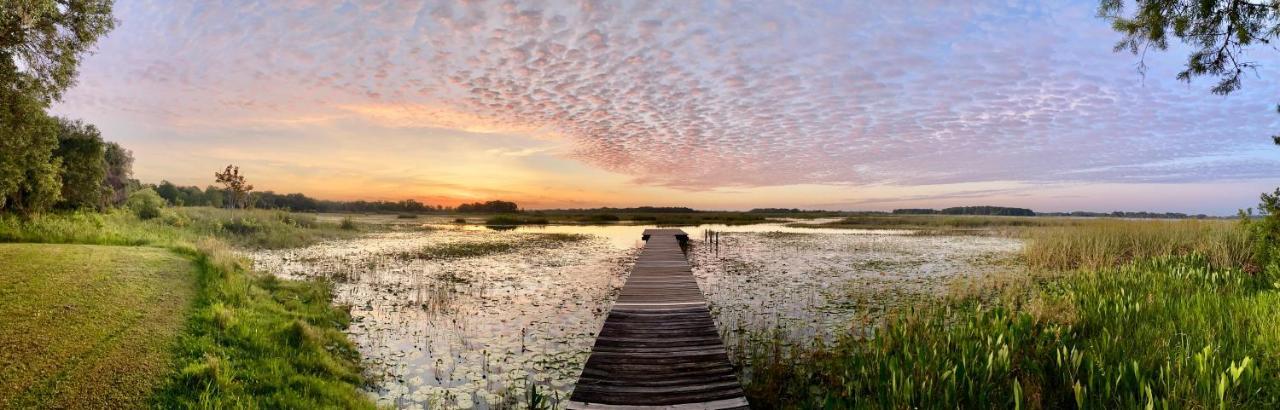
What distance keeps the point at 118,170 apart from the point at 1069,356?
133ft

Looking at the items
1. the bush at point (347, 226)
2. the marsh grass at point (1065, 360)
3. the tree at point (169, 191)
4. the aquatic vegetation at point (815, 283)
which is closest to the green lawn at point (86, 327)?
the marsh grass at point (1065, 360)

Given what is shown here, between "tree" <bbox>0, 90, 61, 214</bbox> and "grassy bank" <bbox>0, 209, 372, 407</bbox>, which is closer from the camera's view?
"grassy bank" <bbox>0, 209, 372, 407</bbox>

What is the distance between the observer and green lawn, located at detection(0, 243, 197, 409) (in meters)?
5.16

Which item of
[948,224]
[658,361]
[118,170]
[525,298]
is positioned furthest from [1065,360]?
[948,224]

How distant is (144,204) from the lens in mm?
30219

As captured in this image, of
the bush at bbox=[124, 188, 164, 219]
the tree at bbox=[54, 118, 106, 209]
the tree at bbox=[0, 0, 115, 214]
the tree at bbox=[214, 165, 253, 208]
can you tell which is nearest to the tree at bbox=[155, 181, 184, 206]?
the tree at bbox=[214, 165, 253, 208]

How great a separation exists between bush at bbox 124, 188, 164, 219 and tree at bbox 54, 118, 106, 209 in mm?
6069

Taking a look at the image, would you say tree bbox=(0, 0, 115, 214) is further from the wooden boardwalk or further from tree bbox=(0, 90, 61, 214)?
the wooden boardwalk

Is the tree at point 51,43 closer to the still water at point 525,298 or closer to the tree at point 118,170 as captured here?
the still water at point 525,298

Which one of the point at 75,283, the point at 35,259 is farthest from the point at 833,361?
the point at 35,259

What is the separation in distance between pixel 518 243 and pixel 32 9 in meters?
20.0

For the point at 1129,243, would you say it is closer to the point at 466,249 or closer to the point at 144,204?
the point at 466,249

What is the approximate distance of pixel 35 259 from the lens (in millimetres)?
11125

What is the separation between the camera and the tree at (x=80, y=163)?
22.2m
